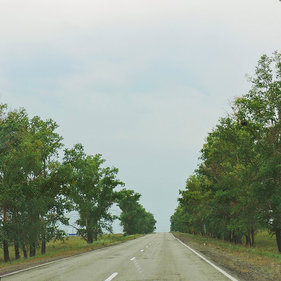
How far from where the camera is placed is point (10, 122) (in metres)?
18.5

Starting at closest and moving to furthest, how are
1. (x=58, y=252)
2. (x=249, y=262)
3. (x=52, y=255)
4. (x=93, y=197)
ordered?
1. (x=249, y=262)
2. (x=52, y=255)
3. (x=58, y=252)
4. (x=93, y=197)

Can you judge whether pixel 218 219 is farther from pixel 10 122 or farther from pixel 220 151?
pixel 10 122

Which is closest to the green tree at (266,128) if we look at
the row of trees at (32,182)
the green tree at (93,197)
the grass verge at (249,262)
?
the grass verge at (249,262)

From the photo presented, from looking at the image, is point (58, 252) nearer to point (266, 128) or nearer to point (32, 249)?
point (32, 249)

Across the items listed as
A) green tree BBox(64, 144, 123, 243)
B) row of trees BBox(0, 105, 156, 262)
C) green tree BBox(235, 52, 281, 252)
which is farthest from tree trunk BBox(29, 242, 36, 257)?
green tree BBox(235, 52, 281, 252)

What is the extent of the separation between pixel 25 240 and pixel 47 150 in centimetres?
856

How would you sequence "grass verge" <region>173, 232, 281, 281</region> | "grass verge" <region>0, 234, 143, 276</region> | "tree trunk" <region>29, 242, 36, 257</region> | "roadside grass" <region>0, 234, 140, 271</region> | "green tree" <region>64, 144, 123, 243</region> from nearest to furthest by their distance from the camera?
"grass verge" <region>173, 232, 281, 281</region>, "grass verge" <region>0, 234, 143, 276</region>, "roadside grass" <region>0, 234, 140, 271</region>, "tree trunk" <region>29, 242, 36, 257</region>, "green tree" <region>64, 144, 123, 243</region>

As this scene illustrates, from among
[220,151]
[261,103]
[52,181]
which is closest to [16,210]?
[52,181]

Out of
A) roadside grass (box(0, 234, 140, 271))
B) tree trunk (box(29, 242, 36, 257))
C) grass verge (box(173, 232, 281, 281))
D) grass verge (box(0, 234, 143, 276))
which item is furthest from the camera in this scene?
tree trunk (box(29, 242, 36, 257))

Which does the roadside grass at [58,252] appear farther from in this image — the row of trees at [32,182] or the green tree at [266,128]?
the green tree at [266,128]

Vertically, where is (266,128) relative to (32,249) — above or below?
above

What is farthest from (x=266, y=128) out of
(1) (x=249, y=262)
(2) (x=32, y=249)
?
(2) (x=32, y=249)

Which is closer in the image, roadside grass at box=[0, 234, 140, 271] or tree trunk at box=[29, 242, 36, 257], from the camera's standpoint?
roadside grass at box=[0, 234, 140, 271]

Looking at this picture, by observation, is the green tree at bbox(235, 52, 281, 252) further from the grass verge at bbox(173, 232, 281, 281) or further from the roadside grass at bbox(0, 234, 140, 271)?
the roadside grass at bbox(0, 234, 140, 271)
